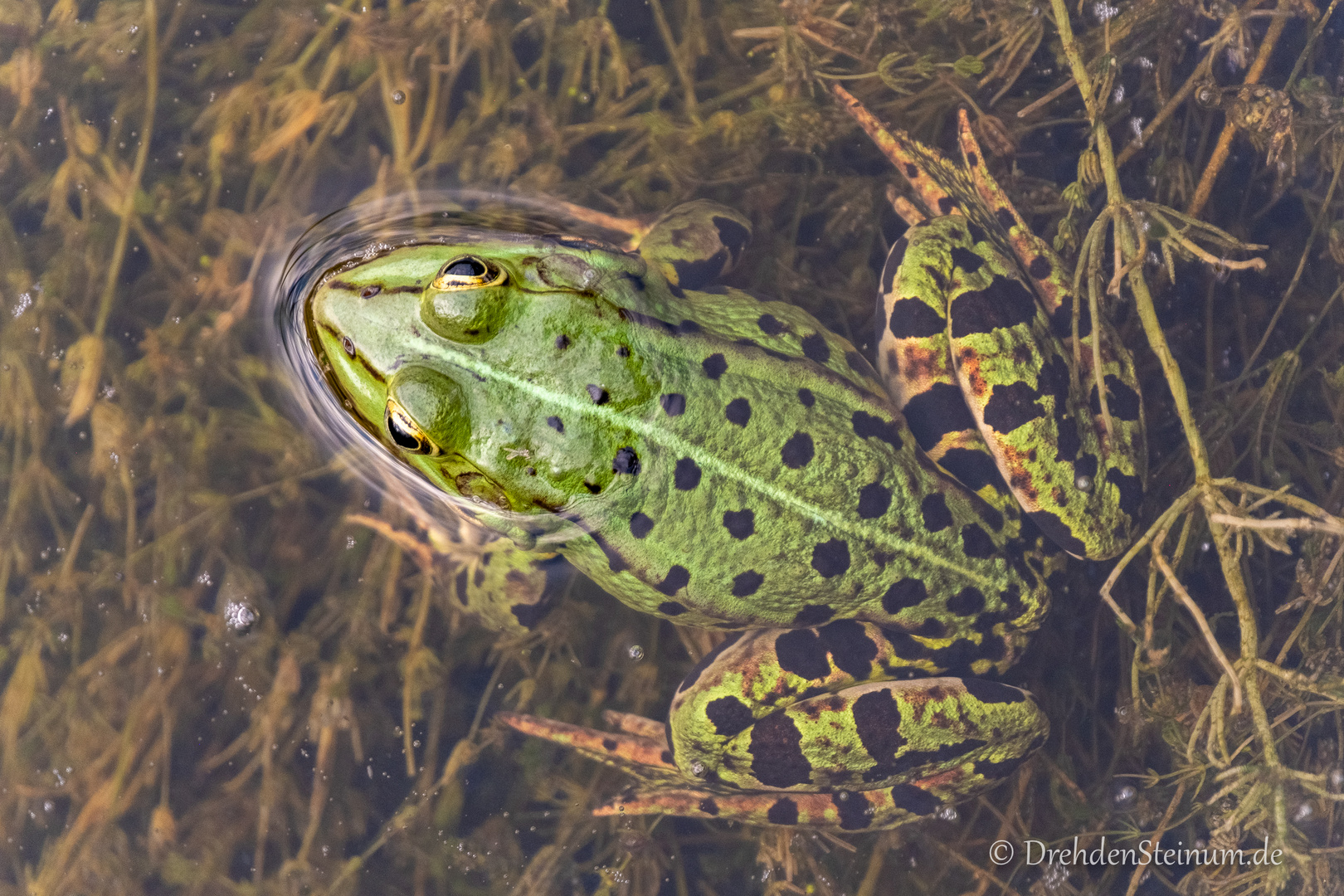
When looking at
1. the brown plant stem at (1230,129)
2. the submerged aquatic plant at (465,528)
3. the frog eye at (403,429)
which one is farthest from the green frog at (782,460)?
the brown plant stem at (1230,129)

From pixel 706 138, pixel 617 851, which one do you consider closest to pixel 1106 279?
pixel 706 138

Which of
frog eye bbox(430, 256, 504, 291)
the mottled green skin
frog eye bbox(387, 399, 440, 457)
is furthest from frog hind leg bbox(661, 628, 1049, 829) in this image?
frog eye bbox(430, 256, 504, 291)

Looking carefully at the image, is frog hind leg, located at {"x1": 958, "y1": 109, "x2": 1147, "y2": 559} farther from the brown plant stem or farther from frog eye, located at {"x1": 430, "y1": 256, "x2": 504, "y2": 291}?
frog eye, located at {"x1": 430, "y1": 256, "x2": 504, "y2": 291}

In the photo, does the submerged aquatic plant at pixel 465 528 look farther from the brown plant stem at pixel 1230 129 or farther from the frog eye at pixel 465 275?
the frog eye at pixel 465 275

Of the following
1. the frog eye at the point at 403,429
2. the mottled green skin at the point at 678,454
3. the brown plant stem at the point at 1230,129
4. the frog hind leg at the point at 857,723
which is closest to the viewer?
the frog eye at the point at 403,429

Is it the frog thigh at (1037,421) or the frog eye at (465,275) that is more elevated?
the frog eye at (465,275)

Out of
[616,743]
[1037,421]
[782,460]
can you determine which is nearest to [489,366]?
[782,460]

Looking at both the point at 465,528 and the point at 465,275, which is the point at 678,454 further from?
the point at 465,528
